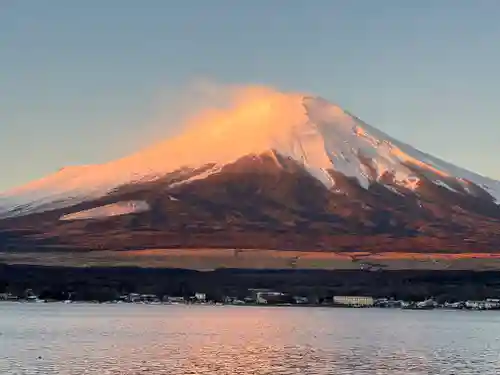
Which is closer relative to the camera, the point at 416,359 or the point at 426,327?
the point at 416,359

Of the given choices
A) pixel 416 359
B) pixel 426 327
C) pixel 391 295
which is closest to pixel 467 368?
pixel 416 359

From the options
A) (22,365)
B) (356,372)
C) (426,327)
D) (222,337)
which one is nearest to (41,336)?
(222,337)

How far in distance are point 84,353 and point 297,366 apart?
9.49 metres

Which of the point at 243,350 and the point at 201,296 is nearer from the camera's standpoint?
the point at 243,350

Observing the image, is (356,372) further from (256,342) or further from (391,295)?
(391,295)

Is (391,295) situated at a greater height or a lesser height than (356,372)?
greater

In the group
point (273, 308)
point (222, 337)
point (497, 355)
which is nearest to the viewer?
point (497, 355)

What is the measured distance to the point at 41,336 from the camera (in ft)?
173

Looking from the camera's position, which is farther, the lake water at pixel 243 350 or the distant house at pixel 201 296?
the distant house at pixel 201 296

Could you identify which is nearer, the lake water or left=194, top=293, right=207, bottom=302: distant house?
the lake water

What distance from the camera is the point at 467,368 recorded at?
37719mm

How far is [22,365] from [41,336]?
18401 mm

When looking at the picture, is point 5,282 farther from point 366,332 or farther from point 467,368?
point 467,368

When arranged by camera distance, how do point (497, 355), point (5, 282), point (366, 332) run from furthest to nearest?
point (5, 282), point (366, 332), point (497, 355)
